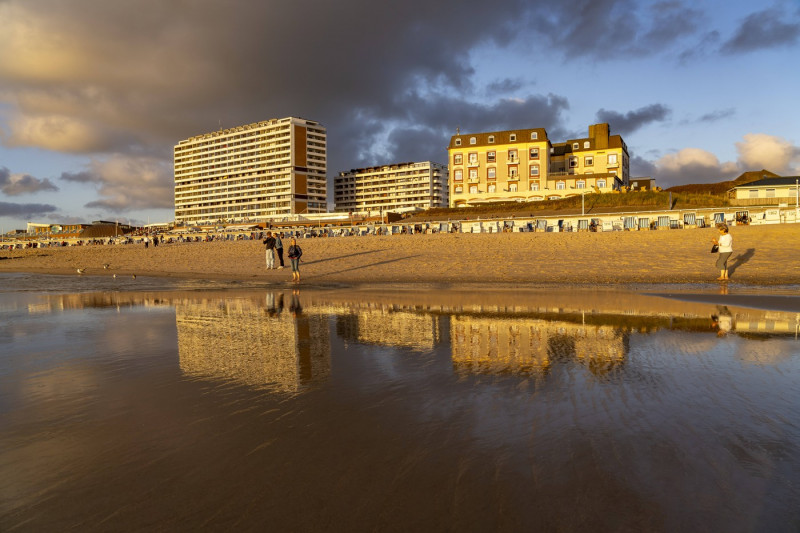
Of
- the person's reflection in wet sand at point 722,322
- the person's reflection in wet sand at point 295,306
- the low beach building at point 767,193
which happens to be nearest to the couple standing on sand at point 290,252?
the person's reflection in wet sand at point 295,306

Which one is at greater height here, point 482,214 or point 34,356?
point 482,214

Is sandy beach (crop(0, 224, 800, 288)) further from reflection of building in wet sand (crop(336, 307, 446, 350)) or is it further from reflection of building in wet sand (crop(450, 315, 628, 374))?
reflection of building in wet sand (crop(450, 315, 628, 374))

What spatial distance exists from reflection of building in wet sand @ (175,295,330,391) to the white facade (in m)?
147

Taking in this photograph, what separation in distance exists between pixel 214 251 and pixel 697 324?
36032mm

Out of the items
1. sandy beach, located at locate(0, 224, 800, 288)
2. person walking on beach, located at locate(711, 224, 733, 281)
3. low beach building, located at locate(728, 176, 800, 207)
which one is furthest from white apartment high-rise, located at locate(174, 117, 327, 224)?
person walking on beach, located at locate(711, 224, 733, 281)

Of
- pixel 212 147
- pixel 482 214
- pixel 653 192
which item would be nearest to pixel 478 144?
pixel 482 214

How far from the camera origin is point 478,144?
7944 centimetres

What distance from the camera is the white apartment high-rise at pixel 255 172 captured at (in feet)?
463

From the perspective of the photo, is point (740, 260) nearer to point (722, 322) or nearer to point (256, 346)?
point (722, 322)

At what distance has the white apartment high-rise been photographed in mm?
141025

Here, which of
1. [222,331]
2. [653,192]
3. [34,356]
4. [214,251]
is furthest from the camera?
[653,192]

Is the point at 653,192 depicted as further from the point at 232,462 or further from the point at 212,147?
the point at 212,147

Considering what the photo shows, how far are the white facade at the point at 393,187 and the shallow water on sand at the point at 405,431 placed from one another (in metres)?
150

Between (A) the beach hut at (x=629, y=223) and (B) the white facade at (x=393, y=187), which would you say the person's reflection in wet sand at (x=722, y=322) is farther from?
(B) the white facade at (x=393, y=187)
